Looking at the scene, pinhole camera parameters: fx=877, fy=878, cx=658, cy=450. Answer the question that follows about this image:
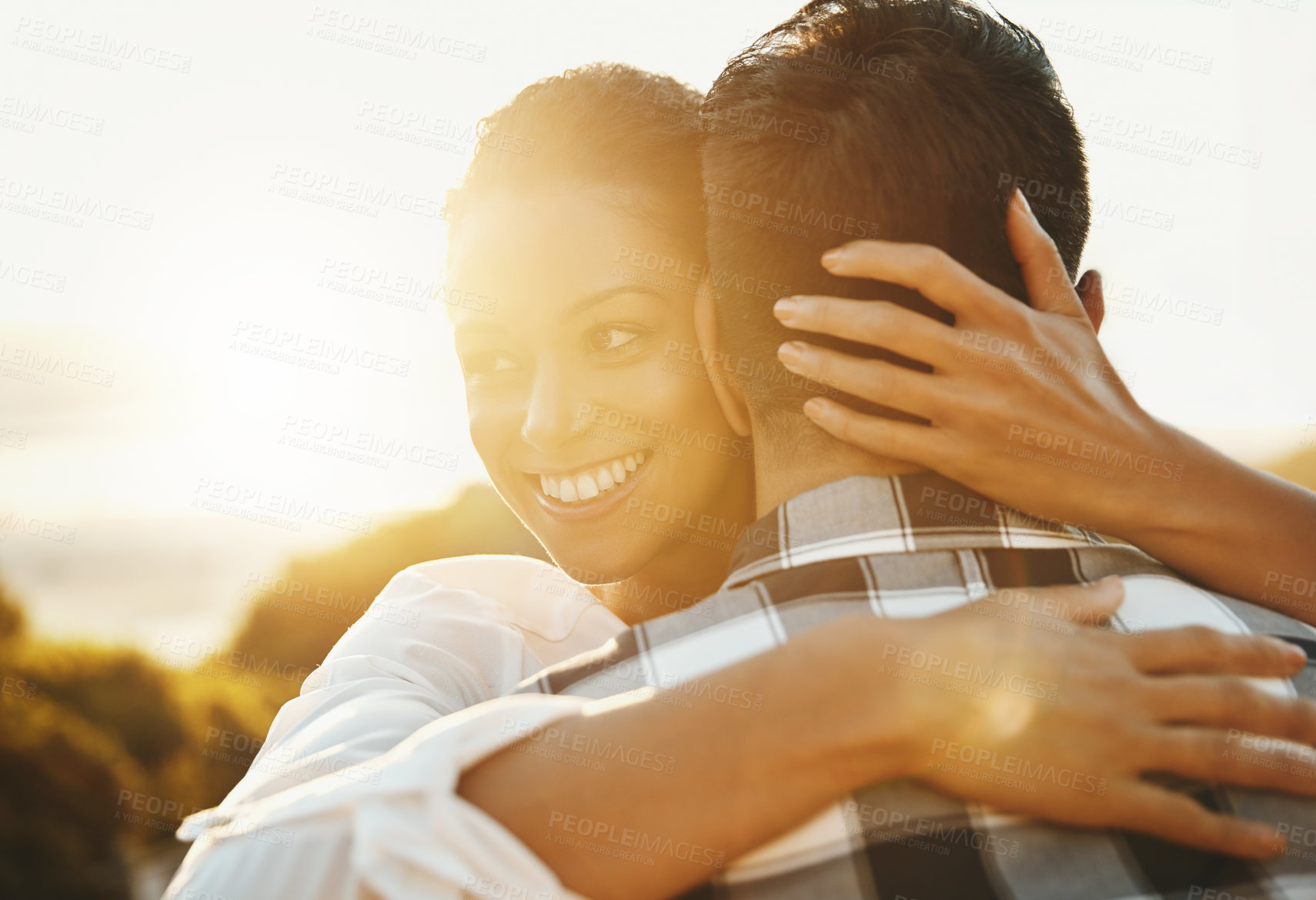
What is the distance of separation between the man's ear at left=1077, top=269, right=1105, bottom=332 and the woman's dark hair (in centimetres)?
95

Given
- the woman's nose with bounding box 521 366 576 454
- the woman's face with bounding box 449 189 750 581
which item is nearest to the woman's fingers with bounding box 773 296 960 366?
the woman's face with bounding box 449 189 750 581

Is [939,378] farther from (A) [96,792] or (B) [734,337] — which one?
(A) [96,792]

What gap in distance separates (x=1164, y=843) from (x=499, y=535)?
31.3 ft

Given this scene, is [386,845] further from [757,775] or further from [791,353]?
[791,353]

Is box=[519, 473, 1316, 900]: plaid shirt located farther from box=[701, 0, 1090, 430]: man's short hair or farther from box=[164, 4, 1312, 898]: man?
box=[701, 0, 1090, 430]: man's short hair

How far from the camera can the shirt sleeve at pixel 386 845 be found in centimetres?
94

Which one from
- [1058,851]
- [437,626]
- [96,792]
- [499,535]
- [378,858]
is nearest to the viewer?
[378,858]

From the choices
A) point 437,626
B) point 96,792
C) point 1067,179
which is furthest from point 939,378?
point 96,792

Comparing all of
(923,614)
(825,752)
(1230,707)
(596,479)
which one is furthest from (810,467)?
(596,479)

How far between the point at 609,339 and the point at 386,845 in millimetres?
1503

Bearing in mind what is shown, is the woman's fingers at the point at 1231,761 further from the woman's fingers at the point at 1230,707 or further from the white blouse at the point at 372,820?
the white blouse at the point at 372,820

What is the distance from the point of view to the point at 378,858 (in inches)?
36.7

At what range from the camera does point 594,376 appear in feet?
7.34

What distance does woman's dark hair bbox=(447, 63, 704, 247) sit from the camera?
2367 millimetres
